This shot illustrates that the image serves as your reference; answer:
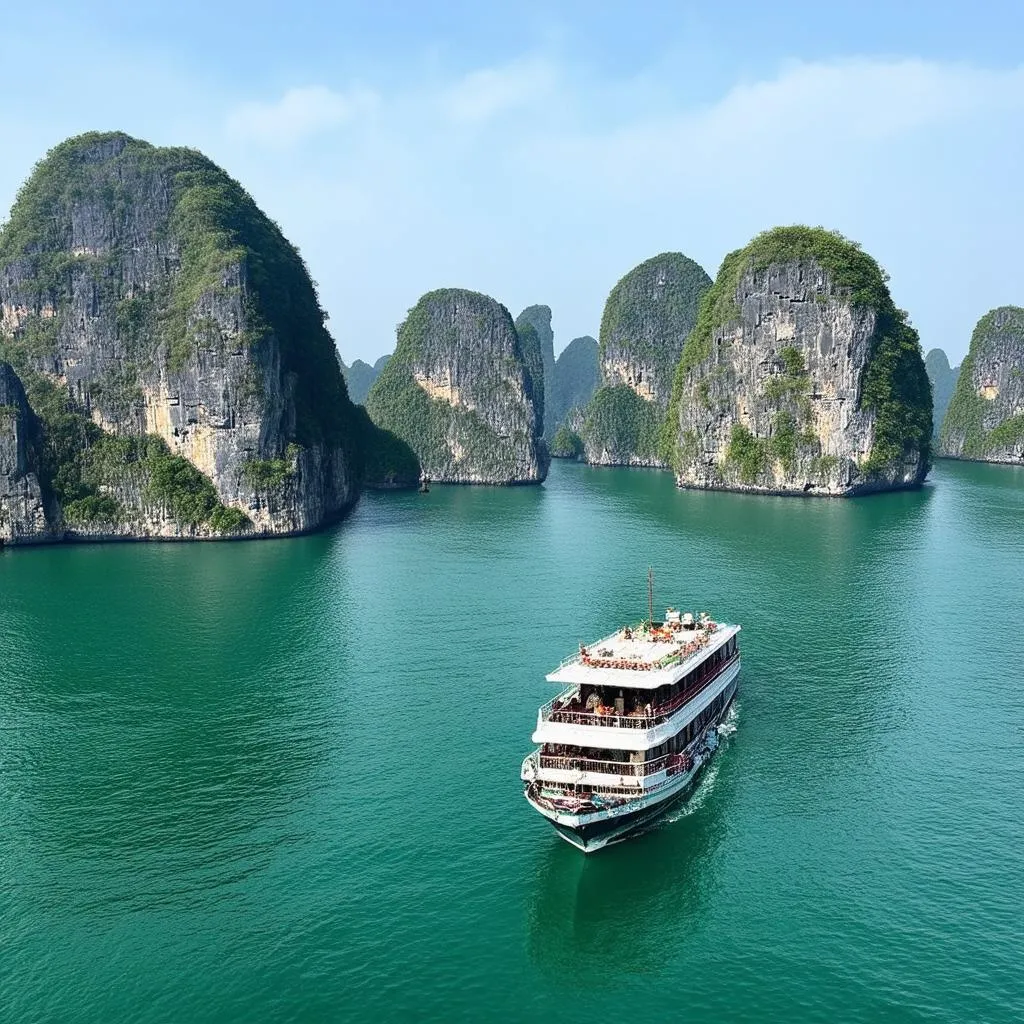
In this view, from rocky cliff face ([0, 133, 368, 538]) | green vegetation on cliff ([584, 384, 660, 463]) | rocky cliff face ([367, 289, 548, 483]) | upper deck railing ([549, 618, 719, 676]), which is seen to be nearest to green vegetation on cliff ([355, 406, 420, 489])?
rocky cliff face ([367, 289, 548, 483])

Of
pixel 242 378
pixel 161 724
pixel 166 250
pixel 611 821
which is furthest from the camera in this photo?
pixel 166 250

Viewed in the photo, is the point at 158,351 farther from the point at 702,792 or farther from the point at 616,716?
the point at 702,792

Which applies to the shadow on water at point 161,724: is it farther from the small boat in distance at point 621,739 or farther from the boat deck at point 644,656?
the boat deck at point 644,656

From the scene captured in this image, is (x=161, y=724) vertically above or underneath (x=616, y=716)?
underneath

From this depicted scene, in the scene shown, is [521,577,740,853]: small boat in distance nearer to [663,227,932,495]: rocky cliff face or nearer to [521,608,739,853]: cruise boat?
[521,608,739,853]: cruise boat

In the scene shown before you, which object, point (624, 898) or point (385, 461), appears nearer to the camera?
point (624, 898)

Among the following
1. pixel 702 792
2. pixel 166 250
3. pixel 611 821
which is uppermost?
pixel 166 250

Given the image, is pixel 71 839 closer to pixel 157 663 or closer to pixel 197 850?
pixel 197 850

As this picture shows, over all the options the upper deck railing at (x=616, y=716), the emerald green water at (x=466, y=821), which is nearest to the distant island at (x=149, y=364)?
the emerald green water at (x=466, y=821)

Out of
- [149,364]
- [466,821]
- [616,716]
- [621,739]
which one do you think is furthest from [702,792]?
[149,364]
